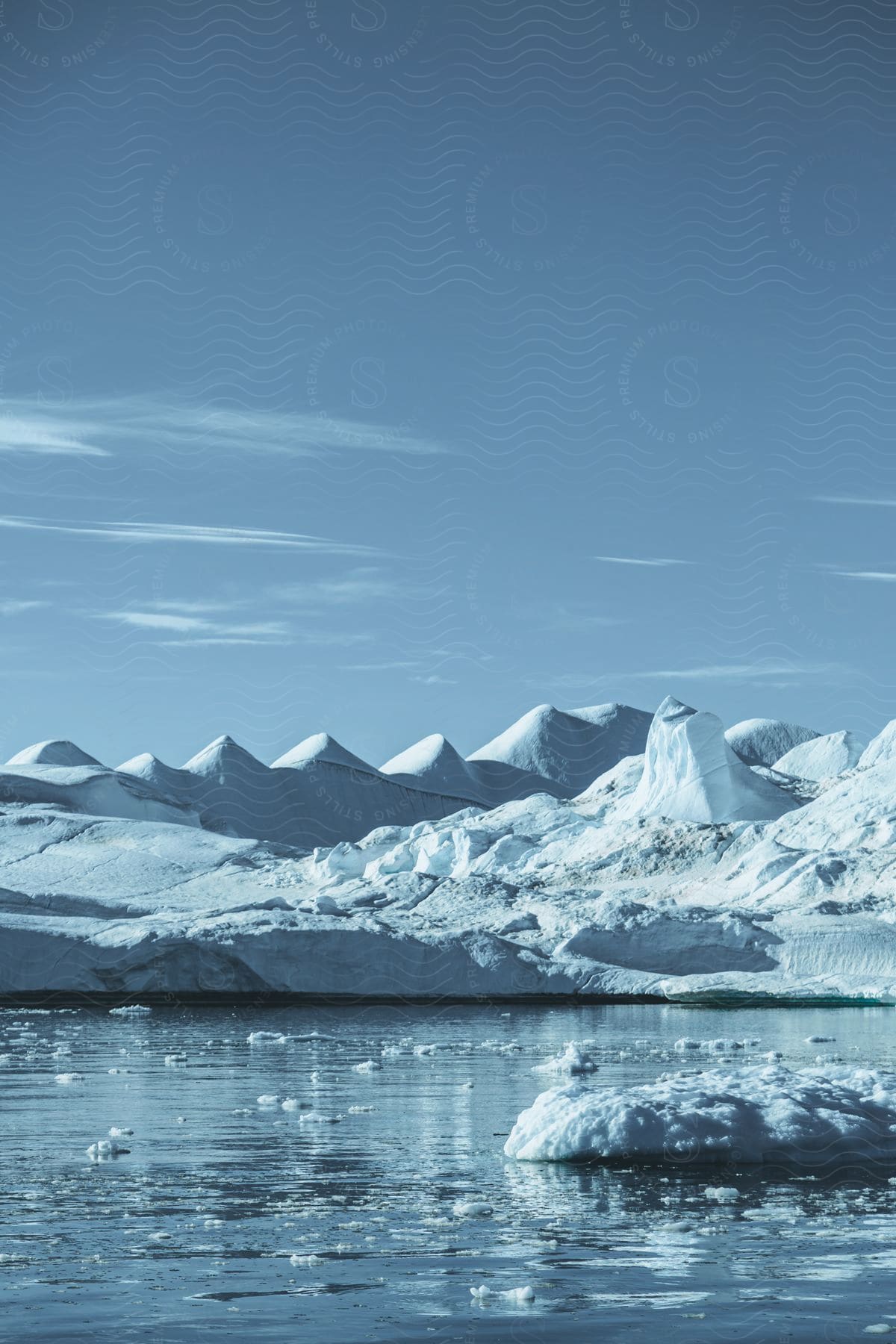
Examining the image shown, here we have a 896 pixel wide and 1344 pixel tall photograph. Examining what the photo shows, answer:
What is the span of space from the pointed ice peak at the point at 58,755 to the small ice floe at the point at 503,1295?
406 ft

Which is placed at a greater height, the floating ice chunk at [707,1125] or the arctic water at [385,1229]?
the floating ice chunk at [707,1125]

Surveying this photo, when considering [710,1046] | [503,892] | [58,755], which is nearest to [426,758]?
[58,755]

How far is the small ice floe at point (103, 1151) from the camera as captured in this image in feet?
50.0

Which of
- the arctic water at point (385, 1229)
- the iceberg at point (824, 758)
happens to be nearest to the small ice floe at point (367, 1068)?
the arctic water at point (385, 1229)

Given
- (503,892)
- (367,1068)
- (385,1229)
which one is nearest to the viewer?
(385,1229)

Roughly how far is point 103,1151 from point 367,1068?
11060 millimetres

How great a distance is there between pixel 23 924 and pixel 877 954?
1176 inches

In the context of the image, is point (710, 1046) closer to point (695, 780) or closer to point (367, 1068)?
point (367, 1068)

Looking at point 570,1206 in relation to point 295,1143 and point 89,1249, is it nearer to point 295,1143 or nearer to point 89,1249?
point 89,1249

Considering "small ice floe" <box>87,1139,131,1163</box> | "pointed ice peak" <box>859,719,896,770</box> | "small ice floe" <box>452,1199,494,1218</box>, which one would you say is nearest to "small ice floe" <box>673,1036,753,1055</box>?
"small ice floe" <box>87,1139,131,1163</box>

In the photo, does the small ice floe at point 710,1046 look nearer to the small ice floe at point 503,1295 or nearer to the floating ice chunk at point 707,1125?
the floating ice chunk at point 707,1125

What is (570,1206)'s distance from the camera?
41.0 ft

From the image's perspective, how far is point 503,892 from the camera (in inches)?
2491

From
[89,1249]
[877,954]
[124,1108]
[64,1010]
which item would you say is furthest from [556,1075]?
[877,954]
